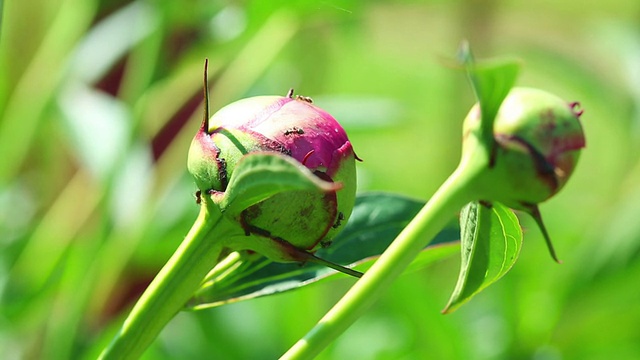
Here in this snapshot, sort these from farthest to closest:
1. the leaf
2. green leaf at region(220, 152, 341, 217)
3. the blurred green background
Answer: the blurred green background → the leaf → green leaf at region(220, 152, 341, 217)

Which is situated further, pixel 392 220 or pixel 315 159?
pixel 392 220

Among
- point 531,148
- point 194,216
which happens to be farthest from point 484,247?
point 194,216

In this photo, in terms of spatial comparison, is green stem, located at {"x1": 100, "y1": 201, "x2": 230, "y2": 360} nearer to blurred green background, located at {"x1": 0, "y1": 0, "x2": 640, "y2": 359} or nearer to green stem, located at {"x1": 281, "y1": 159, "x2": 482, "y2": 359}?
green stem, located at {"x1": 281, "y1": 159, "x2": 482, "y2": 359}

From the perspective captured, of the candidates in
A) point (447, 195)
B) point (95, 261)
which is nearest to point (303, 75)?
point (95, 261)

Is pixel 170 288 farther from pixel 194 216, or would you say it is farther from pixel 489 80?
pixel 194 216

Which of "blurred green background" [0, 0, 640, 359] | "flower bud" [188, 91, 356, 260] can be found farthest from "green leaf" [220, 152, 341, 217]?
"blurred green background" [0, 0, 640, 359]

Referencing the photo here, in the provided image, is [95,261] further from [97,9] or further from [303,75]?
[303,75]

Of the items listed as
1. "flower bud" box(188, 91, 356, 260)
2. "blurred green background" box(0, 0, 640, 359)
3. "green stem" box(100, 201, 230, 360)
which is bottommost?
"blurred green background" box(0, 0, 640, 359)

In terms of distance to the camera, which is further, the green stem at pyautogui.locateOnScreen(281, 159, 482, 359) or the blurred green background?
the blurred green background
